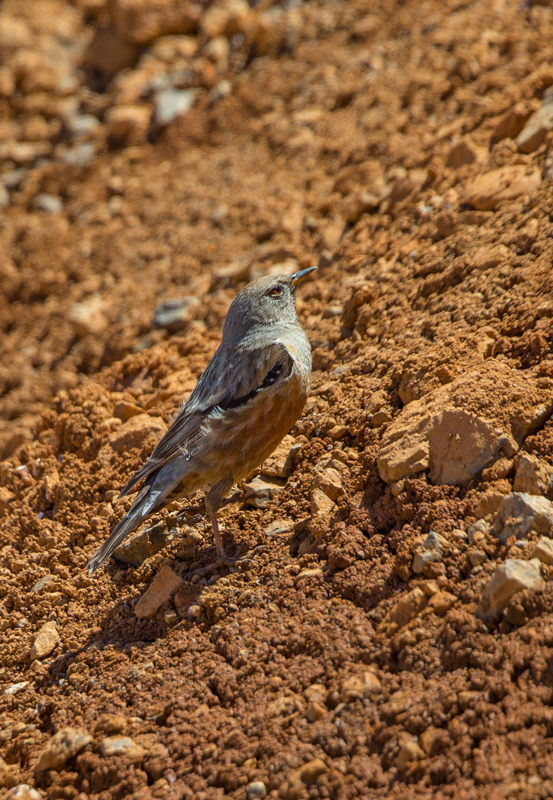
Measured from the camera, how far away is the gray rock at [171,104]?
9195 mm

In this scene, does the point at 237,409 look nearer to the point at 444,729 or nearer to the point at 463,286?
the point at 463,286

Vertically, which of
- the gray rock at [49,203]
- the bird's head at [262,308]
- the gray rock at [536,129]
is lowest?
the bird's head at [262,308]

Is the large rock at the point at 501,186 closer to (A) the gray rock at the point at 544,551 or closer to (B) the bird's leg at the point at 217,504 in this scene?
(B) the bird's leg at the point at 217,504

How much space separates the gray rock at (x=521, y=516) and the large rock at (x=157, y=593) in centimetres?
210

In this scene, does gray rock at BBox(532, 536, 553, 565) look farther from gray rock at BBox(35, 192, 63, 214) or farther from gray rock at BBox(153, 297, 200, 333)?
gray rock at BBox(35, 192, 63, 214)

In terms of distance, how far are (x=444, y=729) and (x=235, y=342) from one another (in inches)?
128

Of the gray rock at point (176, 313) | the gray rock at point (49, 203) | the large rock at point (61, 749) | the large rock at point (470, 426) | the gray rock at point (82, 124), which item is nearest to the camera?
the large rock at point (61, 749)

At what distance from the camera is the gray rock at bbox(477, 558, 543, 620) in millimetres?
3332

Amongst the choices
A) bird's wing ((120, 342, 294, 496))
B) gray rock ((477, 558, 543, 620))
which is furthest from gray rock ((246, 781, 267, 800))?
bird's wing ((120, 342, 294, 496))

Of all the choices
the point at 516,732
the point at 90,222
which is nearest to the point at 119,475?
the point at 516,732

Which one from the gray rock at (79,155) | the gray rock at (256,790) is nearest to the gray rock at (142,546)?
the gray rock at (256,790)

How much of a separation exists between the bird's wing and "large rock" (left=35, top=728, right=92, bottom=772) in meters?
1.75

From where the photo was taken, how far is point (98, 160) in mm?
9258

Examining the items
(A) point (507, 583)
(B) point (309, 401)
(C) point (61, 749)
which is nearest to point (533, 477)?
(A) point (507, 583)
